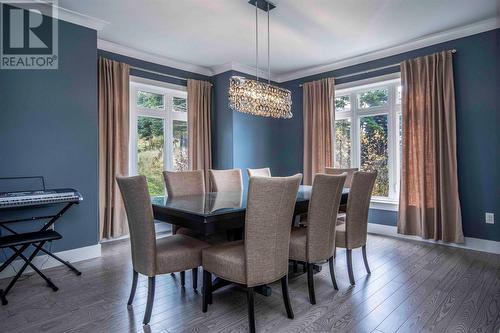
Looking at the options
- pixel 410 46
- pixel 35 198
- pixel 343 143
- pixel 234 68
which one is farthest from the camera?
pixel 343 143

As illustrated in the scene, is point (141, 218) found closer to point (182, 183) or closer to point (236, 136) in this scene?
point (182, 183)

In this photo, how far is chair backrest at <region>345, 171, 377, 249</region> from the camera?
2.50 meters

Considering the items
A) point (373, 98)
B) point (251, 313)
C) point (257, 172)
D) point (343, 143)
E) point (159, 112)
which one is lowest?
point (251, 313)

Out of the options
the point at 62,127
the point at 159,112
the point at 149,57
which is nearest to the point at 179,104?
the point at 159,112

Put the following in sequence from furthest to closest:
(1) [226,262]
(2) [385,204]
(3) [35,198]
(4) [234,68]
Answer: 1. (4) [234,68]
2. (2) [385,204]
3. (3) [35,198]
4. (1) [226,262]

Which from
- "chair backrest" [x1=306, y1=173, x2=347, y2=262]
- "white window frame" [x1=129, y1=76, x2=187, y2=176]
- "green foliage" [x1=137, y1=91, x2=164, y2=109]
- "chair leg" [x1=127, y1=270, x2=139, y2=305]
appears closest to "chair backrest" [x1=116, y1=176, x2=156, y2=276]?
"chair leg" [x1=127, y1=270, x2=139, y2=305]

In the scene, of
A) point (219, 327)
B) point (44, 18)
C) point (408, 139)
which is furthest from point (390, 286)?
point (44, 18)

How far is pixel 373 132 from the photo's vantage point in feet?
14.7

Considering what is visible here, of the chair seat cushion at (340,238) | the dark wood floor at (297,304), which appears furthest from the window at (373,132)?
the chair seat cushion at (340,238)

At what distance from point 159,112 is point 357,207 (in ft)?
10.8

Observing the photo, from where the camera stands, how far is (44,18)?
118 inches

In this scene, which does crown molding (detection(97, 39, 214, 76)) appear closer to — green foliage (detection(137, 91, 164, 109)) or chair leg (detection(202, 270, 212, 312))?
green foliage (detection(137, 91, 164, 109))

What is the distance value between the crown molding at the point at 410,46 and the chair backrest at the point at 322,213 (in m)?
2.74

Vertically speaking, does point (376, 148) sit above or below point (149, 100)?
below
